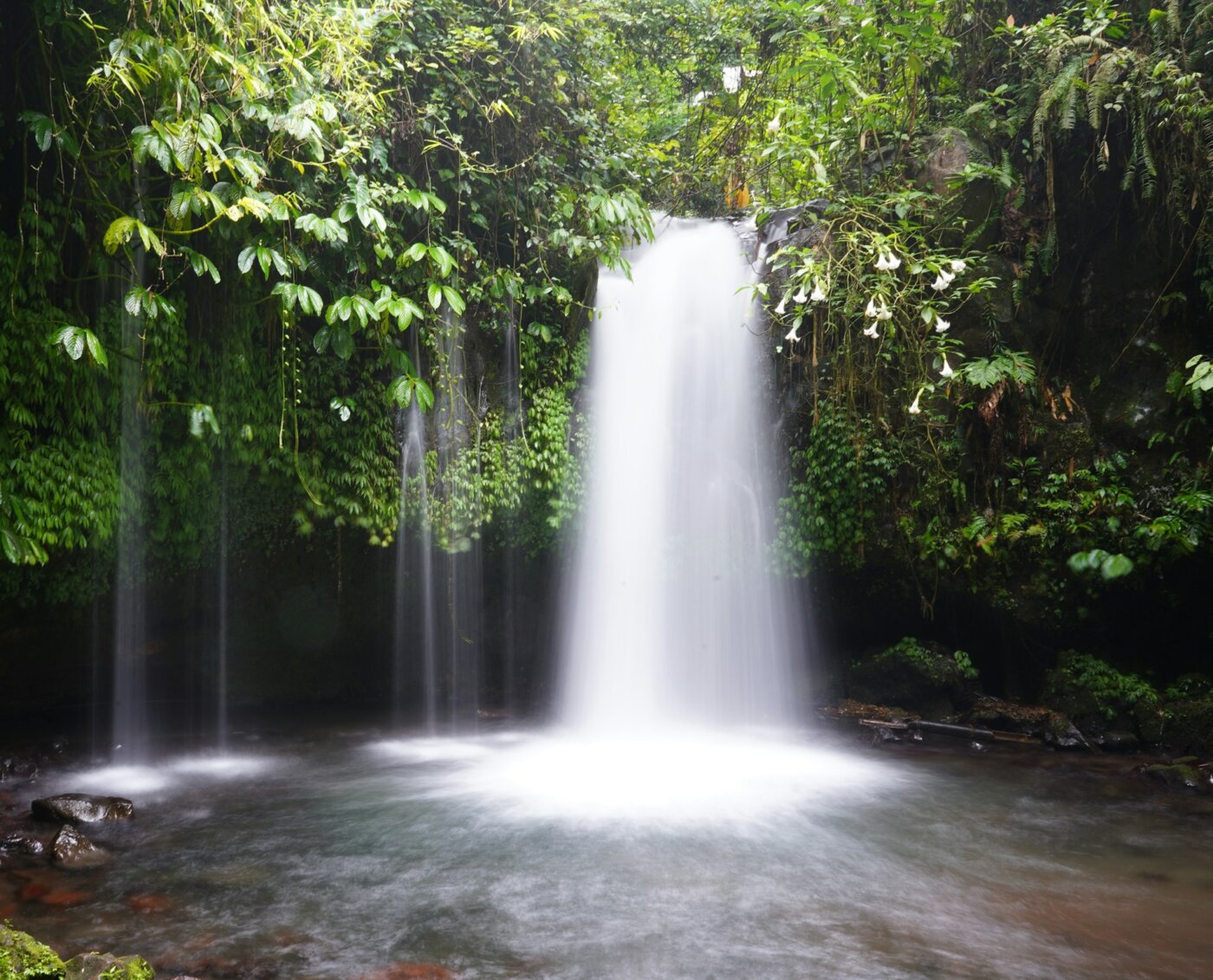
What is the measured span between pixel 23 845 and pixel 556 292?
524 centimetres

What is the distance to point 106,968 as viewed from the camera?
2596 millimetres

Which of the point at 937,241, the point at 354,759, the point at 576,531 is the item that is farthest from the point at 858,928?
the point at 937,241

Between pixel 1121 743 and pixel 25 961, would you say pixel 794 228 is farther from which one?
pixel 25 961

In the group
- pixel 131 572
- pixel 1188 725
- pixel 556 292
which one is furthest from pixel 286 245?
pixel 1188 725

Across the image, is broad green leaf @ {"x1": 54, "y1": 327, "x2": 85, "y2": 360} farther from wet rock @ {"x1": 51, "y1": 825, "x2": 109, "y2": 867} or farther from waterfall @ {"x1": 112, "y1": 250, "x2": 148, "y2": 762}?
wet rock @ {"x1": 51, "y1": 825, "x2": 109, "y2": 867}

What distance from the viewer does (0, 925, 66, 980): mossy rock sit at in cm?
235

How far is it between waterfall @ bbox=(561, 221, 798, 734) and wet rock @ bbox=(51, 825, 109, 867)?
13.5ft

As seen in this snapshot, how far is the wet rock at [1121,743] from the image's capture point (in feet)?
20.6

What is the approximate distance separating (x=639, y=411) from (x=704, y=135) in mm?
4987

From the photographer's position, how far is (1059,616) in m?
6.61

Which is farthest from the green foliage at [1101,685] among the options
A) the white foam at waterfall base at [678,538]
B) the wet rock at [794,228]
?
the wet rock at [794,228]

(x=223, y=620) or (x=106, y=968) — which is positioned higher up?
(x=223, y=620)

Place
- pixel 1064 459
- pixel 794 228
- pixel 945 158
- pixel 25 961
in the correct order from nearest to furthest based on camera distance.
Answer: pixel 25 961 < pixel 1064 459 < pixel 945 158 < pixel 794 228

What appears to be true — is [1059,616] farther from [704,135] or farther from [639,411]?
[704,135]
